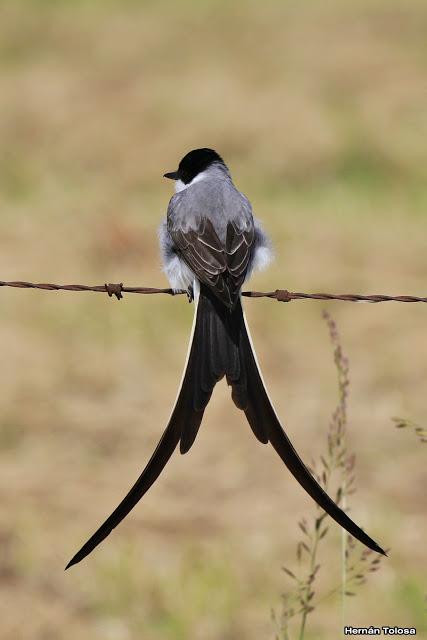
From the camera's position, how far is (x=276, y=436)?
4.43 metres

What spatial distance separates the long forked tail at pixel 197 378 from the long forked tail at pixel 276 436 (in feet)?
0.18

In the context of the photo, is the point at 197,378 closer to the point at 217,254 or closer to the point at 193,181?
the point at 217,254

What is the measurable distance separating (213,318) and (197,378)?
1.43 feet

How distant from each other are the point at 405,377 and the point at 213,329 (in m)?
5.49

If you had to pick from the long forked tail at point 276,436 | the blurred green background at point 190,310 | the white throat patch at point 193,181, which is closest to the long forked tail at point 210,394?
the long forked tail at point 276,436

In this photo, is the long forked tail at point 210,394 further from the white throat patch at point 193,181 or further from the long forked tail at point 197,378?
the white throat patch at point 193,181

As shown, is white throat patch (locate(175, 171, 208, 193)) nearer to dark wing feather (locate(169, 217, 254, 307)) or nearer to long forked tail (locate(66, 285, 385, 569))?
dark wing feather (locate(169, 217, 254, 307))

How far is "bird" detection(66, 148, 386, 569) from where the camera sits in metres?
4.16

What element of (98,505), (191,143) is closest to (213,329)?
(98,505)

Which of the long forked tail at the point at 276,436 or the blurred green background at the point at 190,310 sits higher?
the blurred green background at the point at 190,310

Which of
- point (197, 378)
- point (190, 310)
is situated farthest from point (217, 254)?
point (190, 310)

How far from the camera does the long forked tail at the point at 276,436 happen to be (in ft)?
13.4

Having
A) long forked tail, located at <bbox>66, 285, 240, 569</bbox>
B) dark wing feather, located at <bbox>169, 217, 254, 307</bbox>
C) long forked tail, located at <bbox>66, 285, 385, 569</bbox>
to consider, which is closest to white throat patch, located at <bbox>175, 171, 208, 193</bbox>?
dark wing feather, located at <bbox>169, 217, 254, 307</bbox>

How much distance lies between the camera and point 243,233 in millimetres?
5457
